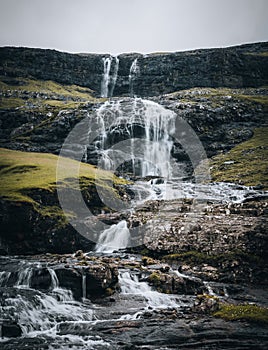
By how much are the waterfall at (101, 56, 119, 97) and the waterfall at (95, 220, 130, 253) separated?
95.8 meters

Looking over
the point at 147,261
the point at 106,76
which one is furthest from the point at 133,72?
the point at 147,261

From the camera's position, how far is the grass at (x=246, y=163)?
2519 inches

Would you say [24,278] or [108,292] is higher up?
[24,278]

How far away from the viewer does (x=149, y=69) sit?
128m

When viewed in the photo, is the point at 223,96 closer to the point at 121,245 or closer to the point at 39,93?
the point at 39,93

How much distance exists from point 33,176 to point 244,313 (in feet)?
114

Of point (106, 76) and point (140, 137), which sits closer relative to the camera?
point (140, 137)

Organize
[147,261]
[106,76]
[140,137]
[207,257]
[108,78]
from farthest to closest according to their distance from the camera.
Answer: [106,76] < [108,78] < [140,137] < [147,261] < [207,257]

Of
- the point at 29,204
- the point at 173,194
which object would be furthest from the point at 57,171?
the point at 173,194

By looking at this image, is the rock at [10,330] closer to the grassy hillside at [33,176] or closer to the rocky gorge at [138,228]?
the rocky gorge at [138,228]

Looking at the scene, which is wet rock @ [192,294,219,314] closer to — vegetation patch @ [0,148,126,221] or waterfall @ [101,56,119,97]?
vegetation patch @ [0,148,126,221]

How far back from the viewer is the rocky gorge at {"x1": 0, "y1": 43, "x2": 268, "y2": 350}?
2203 cm

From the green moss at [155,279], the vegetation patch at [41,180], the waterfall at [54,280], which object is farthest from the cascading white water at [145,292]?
the vegetation patch at [41,180]

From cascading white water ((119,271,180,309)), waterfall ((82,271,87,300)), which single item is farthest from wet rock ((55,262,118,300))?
cascading white water ((119,271,180,309))
